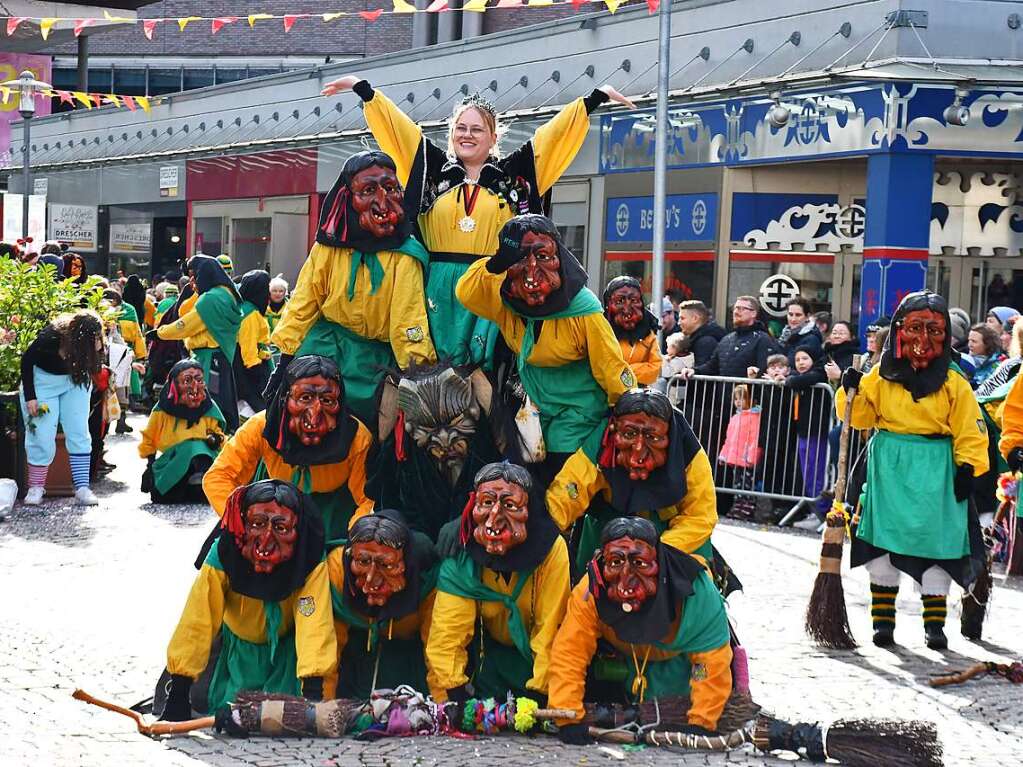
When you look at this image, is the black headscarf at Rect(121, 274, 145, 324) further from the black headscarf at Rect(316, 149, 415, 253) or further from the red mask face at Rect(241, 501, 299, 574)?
the red mask face at Rect(241, 501, 299, 574)

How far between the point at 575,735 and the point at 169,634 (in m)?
2.54

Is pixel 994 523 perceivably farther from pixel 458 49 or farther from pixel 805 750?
pixel 458 49

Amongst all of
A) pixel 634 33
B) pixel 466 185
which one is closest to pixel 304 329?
pixel 466 185

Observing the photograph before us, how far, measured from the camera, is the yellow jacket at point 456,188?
7.29 metres

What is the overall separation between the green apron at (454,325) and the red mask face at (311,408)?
72 centimetres

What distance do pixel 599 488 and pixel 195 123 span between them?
78.8ft

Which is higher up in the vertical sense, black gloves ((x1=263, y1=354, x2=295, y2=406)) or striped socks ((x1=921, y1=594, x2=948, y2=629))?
black gloves ((x1=263, y1=354, x2=295, y2=406))

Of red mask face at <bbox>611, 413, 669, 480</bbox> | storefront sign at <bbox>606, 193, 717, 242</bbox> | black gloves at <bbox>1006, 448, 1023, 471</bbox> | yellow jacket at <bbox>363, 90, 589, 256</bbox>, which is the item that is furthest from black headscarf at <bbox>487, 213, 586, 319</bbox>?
storefront sign at <bbox>606, 193, 717, 242</bbox>

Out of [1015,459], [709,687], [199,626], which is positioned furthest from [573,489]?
[1015,459]

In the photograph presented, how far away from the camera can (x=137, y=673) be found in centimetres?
679

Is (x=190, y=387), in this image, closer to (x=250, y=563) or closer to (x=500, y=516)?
(x=250, y=563)

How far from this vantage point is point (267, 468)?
677 centimetres

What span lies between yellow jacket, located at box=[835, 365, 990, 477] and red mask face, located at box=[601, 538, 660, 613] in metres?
2.47

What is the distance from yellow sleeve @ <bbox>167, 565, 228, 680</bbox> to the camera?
5.97 metres
